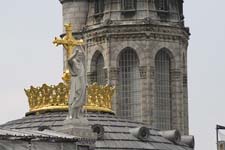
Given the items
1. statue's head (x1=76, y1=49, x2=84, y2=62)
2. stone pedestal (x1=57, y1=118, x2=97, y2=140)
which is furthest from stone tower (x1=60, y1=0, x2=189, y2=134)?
statue's head (x1=76, y1=49, x2=84, y2=62)

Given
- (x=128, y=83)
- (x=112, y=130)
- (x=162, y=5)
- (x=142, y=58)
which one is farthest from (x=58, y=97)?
(x=162, y=5)

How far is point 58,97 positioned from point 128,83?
72.3 ft

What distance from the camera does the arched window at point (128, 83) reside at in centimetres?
10162

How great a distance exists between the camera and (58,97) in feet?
265

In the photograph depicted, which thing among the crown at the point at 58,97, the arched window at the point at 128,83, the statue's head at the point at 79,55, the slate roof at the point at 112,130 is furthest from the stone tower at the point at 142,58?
the statue's head at the point at 79,55

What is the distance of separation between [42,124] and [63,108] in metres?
2.84

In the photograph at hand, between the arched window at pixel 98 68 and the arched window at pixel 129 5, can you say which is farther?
the arched window at pixel 98 68

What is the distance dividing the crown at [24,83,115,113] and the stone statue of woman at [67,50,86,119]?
73.2 feet

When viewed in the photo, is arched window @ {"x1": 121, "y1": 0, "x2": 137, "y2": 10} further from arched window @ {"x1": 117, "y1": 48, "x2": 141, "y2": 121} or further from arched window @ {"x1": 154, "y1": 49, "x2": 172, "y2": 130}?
arched window @ {"x1": 154, "y1": 49, "x2": 172, "y2": 130}

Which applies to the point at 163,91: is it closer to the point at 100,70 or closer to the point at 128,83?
the point at 128,83

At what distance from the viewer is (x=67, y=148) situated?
46.7 m

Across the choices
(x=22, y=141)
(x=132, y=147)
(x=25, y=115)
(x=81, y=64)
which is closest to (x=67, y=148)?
(x=22, y=141)

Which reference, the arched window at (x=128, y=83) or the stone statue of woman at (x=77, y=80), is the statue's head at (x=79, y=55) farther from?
the arched window at (x=128, y=83)

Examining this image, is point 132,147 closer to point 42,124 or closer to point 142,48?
point 42,124
